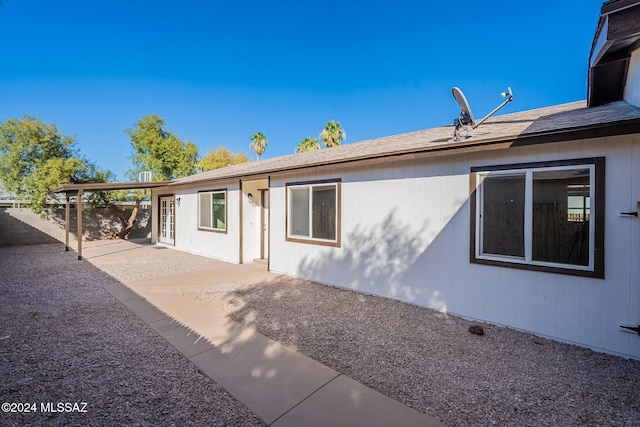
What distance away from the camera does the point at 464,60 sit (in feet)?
45.3

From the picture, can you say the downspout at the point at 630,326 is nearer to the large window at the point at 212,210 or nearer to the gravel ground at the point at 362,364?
the gravel ground at the point at 362,364

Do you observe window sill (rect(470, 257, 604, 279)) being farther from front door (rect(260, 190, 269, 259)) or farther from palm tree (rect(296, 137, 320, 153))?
palm tree (rect(296, 137, 320, 153))

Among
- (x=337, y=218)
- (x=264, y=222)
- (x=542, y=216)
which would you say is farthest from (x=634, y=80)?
(x=264, y=222)

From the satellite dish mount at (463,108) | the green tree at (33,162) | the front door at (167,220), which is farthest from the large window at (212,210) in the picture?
the green tree at (33,162)

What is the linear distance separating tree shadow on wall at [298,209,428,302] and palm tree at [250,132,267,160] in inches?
1107

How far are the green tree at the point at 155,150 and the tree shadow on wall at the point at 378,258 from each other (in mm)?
22978

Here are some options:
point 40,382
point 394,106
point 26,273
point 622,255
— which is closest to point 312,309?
point 40,382

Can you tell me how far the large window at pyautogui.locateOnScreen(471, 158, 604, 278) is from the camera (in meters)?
3.68

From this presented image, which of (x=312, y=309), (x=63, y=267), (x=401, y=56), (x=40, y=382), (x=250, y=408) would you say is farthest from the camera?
(x=401, y=56)

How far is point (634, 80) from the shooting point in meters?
Result: 4.08

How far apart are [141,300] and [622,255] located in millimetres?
7448

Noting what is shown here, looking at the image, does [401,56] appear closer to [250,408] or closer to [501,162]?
[501,162]

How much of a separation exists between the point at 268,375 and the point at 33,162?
18.5m

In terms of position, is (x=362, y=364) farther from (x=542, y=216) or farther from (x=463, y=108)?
(x=463, y=108)
